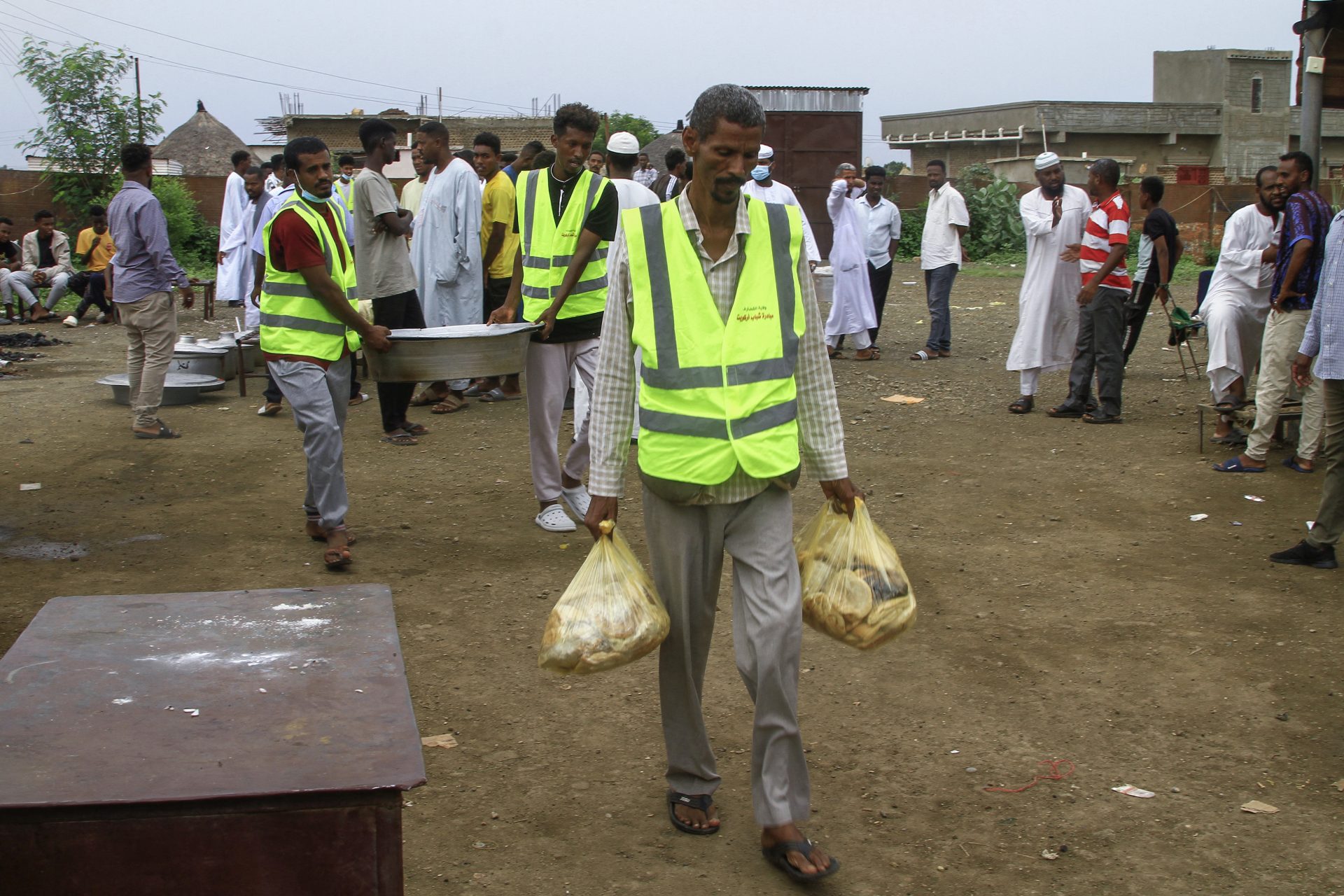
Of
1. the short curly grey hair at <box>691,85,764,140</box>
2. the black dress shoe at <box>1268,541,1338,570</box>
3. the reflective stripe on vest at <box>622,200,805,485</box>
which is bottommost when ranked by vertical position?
the black dress shoe at <box>1268,541,1338,570</box>

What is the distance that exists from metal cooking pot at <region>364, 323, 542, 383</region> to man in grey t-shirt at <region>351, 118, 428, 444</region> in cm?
281

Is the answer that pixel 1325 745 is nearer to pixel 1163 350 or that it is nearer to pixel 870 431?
pixel 870 431

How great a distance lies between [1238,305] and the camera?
779cm

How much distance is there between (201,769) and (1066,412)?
8.12 metres

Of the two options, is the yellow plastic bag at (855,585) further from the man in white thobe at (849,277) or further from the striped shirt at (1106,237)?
the man in white thobe at (849,277)

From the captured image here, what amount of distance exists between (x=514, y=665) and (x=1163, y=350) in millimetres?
9888

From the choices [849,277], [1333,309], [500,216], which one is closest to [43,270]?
[500,216]

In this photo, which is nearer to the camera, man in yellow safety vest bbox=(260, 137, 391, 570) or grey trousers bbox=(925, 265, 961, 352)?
man in yellow safety vest bbox=(260, 137, 391, 570)

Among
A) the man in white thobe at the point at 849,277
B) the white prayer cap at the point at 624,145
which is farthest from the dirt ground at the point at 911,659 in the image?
the man in white thobe at the point at 849,277

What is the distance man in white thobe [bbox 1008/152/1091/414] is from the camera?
9219mm

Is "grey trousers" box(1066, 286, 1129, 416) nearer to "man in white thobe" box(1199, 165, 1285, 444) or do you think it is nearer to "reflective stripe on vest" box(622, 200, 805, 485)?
"man in white thobe" box(1199, 165, 1285, 444)

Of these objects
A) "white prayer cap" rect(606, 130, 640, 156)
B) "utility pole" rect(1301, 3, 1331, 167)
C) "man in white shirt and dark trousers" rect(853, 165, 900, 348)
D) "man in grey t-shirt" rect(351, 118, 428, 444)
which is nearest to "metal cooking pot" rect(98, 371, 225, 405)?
"man in grey t-shirt" rect(351, 118, 428, 444)

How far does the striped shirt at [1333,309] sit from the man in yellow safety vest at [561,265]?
3.23 metres

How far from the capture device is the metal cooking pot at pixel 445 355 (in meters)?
5.53
